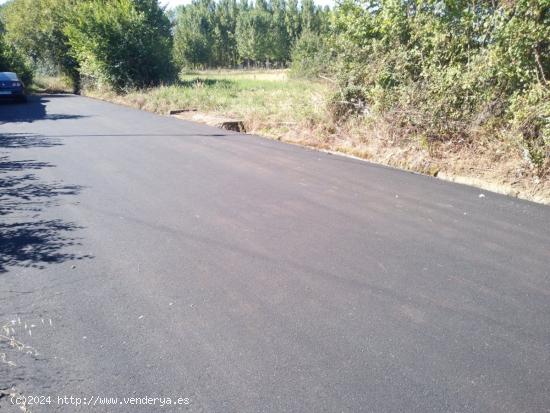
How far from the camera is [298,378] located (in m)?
2.64

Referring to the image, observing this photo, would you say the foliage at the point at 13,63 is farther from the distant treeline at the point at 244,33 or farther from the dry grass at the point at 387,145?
the distant treeline at the point at 244,33

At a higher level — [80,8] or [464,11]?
[80,8]

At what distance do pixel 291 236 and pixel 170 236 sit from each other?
1.44 metres

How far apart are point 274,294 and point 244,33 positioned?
66524mm

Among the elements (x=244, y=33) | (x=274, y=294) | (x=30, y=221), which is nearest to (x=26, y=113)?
(x=30, y=221)

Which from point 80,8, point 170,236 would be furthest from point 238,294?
point 80,8

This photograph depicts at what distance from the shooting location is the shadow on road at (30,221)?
169 inches

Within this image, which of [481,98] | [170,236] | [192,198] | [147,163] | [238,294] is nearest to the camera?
[238,294]

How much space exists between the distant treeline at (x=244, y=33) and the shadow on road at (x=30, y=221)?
54.2 m

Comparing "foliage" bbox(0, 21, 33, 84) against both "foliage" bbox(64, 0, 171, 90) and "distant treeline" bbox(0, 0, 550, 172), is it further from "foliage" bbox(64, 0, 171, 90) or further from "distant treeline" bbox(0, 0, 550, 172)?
"distant treeline" bbox(0, 0, 550, 172)

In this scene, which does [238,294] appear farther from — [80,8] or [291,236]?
[80,8]

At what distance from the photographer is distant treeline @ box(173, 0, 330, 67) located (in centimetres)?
6125

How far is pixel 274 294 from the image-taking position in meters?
3.61

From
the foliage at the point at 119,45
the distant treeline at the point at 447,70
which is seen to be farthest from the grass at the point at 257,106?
the foliage at the point at 119,45
